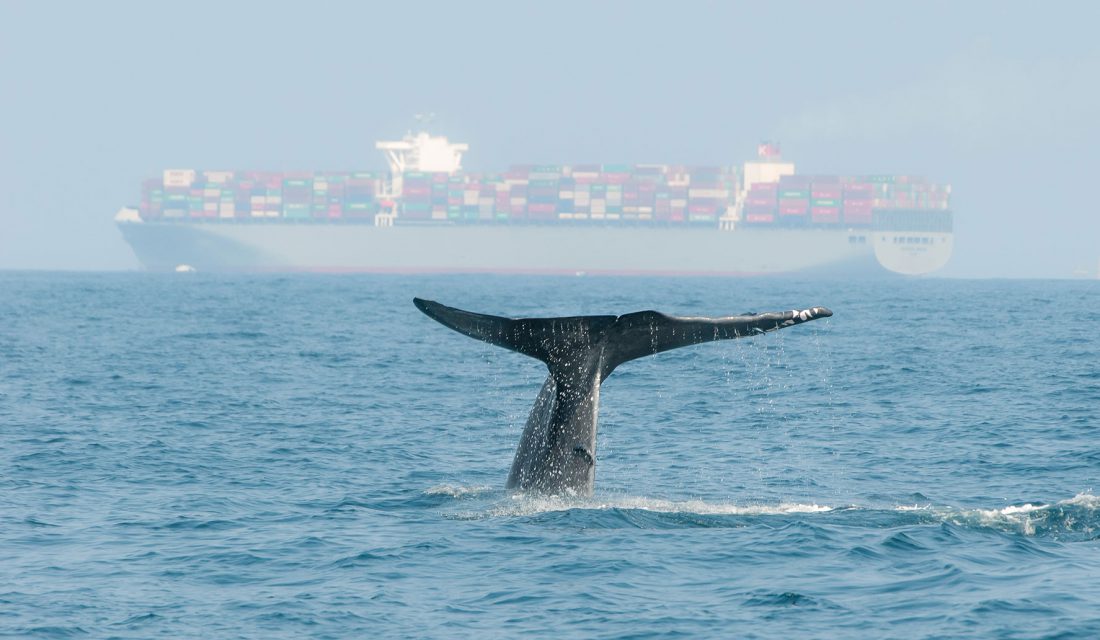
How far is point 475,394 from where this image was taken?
29.3 m

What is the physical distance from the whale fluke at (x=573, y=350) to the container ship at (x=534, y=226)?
149 meters

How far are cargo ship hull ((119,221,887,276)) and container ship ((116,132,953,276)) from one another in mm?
113

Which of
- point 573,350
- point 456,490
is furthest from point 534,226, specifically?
point 573,350

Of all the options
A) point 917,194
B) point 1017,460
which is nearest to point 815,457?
point 1017,460

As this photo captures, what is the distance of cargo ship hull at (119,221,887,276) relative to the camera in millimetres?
164375

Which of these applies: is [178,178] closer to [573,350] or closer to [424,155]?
[424,155]

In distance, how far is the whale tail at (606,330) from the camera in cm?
1255

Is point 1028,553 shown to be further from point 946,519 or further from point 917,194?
point 917,194

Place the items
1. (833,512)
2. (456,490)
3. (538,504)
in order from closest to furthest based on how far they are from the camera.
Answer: (538,504) < (833,512) < (456,490)

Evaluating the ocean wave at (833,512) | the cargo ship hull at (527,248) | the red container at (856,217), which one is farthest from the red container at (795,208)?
the ocean wave at (833,512)

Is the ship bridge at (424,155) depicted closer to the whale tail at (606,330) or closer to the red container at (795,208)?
the red container at (795,208)

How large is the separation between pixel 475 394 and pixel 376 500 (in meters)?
13.3

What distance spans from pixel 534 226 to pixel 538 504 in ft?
500

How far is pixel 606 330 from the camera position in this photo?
527 inches
